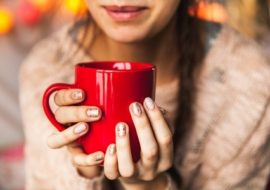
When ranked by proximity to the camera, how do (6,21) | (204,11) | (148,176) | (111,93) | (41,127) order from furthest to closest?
(6,21), (204,11), (41,127), (148,176), (111,93)

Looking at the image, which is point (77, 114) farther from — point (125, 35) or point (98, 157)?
point (125, 35)

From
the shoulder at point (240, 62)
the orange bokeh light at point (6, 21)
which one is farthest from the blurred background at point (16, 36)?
the shoulder at point (240, 62)

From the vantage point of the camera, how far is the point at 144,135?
618 mm

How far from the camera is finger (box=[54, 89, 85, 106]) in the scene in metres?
0.62

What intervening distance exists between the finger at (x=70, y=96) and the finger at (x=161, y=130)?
10 centimetres

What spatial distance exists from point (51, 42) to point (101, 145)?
0.51 metres

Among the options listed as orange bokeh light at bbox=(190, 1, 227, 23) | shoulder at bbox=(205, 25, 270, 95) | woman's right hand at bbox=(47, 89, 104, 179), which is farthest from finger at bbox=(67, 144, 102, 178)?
orange bokeh light at bbox=(190, 1, 227, 23)

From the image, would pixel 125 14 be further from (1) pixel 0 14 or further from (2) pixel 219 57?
(1) pixel 0 14

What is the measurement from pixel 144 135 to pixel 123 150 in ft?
0.12

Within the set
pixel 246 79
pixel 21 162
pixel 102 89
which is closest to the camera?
pixel 102 89

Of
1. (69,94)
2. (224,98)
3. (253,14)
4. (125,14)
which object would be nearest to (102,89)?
(69,94)

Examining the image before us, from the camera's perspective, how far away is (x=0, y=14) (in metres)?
2.09

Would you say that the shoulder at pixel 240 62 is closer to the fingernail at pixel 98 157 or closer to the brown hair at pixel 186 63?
the brown hair at pixel 186 63

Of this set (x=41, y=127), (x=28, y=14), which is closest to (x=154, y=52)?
(x=41, y=127)
